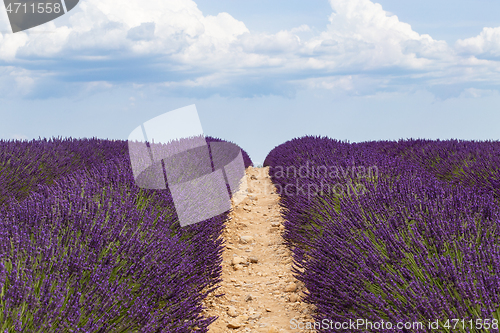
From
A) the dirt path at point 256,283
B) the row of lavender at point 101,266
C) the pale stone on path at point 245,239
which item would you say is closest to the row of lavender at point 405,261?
the dirt path at point 256,283

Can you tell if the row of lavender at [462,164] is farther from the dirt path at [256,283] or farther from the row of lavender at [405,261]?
the dirt path at [256,283]

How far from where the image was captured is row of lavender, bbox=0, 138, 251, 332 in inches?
62.2

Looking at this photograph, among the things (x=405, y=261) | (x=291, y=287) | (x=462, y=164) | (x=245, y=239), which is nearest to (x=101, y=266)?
(x=405, y=261)

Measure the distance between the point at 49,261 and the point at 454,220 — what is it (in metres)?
2.24

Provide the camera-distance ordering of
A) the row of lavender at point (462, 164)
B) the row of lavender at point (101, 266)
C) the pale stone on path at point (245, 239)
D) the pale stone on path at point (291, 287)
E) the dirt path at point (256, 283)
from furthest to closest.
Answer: the pale stone on path at point (245, 239) < the row of lavender at point (462, 164) < the pale stone on path at point (291, 287) < the dirt path at point (256, 283) < the row of lavender at point (101, 266)

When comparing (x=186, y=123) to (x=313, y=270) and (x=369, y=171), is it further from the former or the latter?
(x=313, y=270)

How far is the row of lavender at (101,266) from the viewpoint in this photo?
5.18 feet

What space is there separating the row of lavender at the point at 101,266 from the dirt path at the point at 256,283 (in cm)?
33

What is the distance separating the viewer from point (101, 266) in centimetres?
197

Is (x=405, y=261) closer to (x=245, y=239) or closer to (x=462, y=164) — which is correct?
(x=245, y=239)

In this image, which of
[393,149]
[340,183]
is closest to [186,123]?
[340,183]

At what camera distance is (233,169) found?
7254 millimetres

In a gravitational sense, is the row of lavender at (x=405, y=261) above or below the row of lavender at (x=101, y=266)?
below

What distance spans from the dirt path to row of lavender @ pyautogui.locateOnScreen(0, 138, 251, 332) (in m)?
0.33
